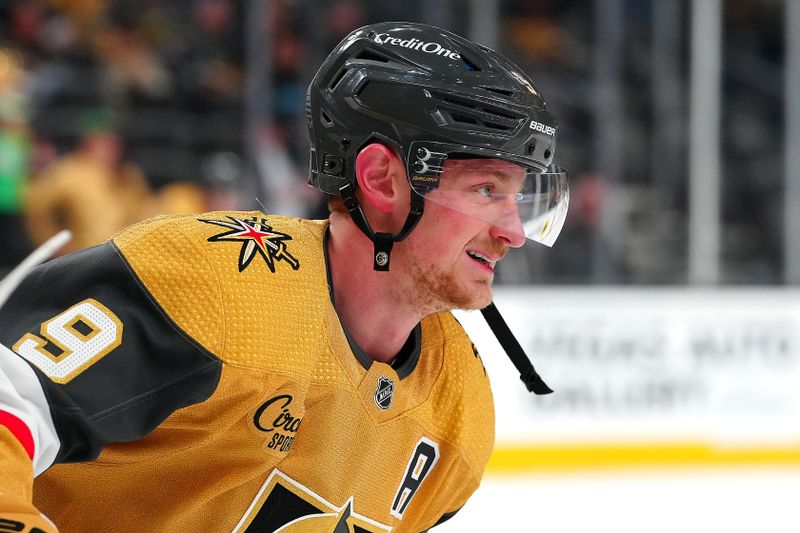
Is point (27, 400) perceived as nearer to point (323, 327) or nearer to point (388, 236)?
point (323, 327)

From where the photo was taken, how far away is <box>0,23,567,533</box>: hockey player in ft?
4.39

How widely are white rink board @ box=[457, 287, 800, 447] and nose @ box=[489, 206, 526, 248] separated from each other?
11.3 ft

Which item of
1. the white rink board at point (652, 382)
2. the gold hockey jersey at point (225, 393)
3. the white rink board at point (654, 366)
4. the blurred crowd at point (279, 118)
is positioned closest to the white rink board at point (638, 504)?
the white rink board at point (652, 382)

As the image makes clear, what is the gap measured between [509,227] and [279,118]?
163 inches

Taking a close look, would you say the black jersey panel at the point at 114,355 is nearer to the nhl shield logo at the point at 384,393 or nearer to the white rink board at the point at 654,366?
the nhl shield logo at the point at 384,393

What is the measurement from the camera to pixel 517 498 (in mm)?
4449

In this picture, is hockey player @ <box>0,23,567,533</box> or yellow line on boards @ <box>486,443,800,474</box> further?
yellow line on boards @ <box>486,443,800,474</box>

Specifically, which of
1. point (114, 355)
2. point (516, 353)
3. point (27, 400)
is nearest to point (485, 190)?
point (516, 353)

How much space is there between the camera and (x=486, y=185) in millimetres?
1663

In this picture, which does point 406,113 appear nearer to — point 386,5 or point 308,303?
point 308,303

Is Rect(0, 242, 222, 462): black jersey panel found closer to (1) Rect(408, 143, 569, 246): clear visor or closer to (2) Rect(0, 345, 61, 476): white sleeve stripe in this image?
(2) Rect(0, 345, 61, 476): white sleeve stripe

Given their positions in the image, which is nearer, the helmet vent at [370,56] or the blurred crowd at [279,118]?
the helmet vent at [370,56]

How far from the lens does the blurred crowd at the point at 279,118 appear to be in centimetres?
535

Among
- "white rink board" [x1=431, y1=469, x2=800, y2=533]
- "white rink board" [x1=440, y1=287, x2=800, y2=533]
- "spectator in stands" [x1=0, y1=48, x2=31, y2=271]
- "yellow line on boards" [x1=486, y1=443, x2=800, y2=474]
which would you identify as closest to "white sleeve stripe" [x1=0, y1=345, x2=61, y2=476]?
"white rink board" [x1=431, y1=469, x2=800, y2=533]
